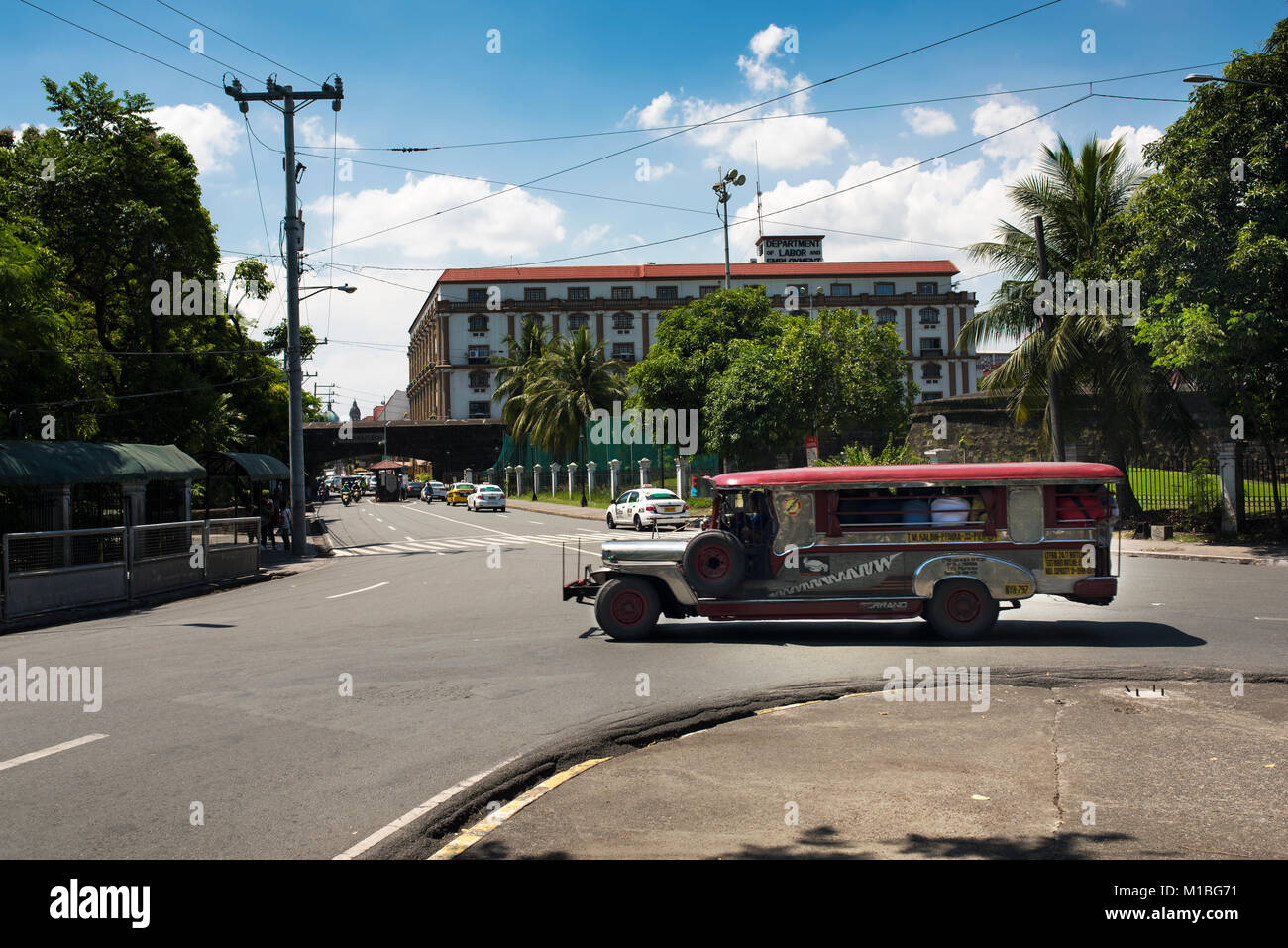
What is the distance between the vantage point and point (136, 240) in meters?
26.8

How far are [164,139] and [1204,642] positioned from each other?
3044cm

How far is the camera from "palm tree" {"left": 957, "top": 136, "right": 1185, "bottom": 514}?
27.0 metres

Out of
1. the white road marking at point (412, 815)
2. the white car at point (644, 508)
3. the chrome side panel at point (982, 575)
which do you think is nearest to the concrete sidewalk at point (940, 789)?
the white road marking at point (412, 815)

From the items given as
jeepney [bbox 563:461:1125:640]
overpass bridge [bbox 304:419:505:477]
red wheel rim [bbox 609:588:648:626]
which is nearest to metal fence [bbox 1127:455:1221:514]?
jeepney [bbox 563:461:1125:640]

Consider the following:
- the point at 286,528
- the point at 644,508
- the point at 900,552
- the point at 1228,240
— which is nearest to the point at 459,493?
the point at 644,508

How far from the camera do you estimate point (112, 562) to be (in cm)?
1845

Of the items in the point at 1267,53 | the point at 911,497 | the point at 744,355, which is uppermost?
the point at 1267,53

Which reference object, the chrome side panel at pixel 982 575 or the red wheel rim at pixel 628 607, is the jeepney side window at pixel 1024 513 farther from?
the red wheel rim at pixel 628 607

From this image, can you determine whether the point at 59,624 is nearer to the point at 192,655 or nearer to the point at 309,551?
the point at 192,655

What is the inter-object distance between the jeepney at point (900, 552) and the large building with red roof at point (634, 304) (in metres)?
90.0

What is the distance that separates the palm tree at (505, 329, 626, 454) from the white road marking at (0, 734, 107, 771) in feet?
156

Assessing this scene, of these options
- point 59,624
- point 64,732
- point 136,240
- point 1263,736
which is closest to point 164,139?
point 136,240

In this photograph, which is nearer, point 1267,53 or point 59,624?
point 59,624

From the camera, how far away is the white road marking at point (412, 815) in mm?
5086
